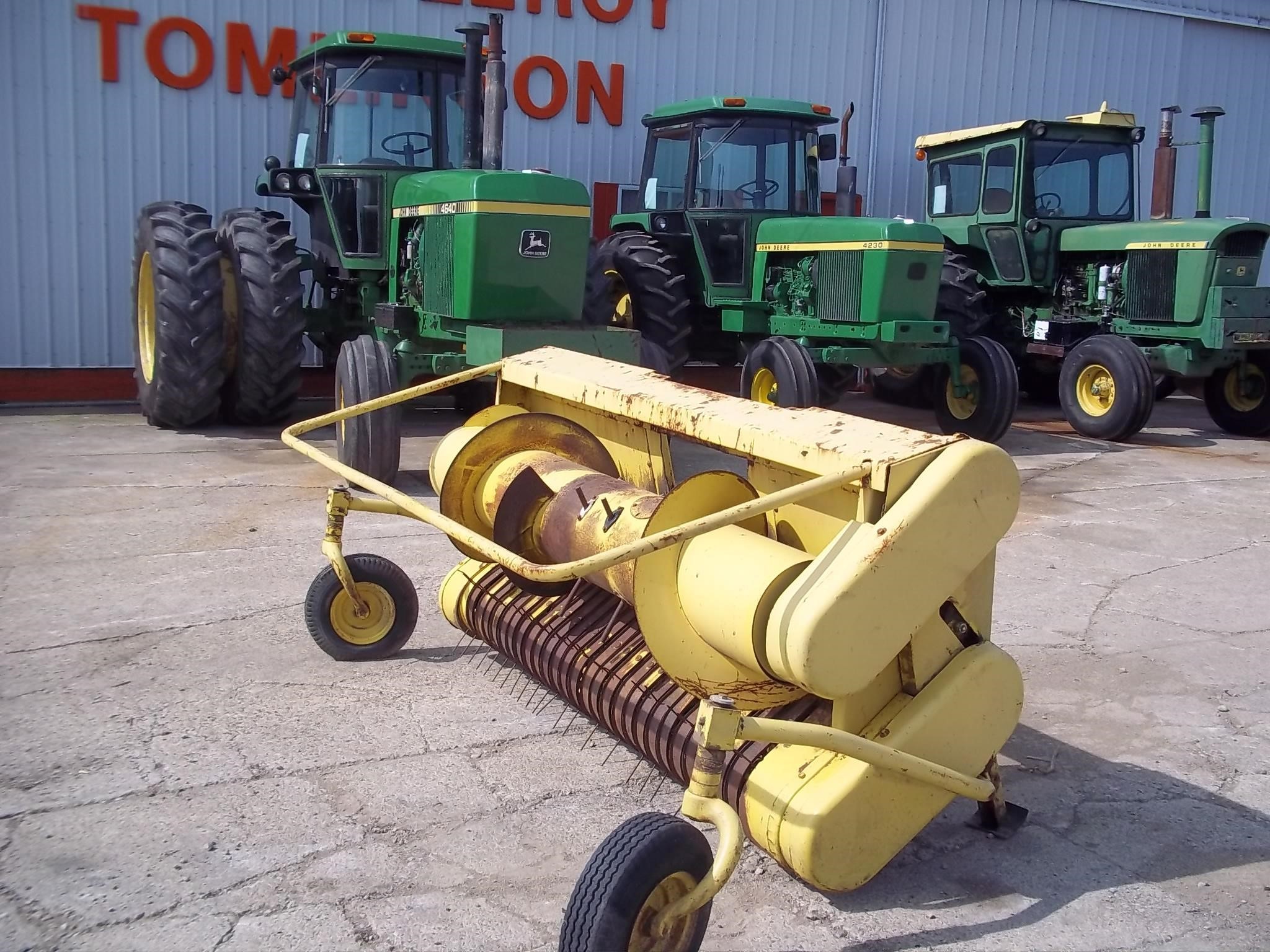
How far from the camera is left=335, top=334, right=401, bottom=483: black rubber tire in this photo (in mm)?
6504

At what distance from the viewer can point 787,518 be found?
3072mm

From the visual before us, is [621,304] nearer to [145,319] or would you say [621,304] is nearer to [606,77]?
[606,77]

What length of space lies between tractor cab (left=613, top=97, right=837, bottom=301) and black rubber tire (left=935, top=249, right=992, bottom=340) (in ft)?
4.35

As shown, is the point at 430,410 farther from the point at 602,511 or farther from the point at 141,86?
A: the point at 602,511

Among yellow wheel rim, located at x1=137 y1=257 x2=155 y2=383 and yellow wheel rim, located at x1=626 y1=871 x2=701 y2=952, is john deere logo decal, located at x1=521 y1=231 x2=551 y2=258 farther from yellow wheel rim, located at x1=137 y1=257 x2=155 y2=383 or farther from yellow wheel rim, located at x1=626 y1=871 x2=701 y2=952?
yellow wheel rim, located at x1=626 y1=871 x2=701 y2=952

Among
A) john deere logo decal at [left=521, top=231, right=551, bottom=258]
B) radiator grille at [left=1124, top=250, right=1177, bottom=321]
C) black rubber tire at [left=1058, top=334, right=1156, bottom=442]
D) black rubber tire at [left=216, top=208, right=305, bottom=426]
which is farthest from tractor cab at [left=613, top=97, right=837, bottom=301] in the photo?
black rubber tire at [left=216, top=208, right=305, bottom=426]

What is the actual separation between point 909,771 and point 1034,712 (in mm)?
1461

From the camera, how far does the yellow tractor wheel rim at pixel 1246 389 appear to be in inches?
418

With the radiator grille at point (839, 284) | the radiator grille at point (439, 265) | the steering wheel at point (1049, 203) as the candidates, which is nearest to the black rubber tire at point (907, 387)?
the steering wheel at point (1049, 203)

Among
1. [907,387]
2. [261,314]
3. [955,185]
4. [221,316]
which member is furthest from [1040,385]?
[221,316]

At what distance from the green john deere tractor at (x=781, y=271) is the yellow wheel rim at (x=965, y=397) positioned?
11 mm

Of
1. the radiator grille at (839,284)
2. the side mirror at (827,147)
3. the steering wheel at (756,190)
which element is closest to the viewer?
the radiator grille at (839,284)

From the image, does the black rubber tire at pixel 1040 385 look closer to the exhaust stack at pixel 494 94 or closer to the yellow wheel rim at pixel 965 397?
the yellow wheel rim at pixel 965 397

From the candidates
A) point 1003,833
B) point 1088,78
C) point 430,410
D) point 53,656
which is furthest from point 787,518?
point 1088,78
